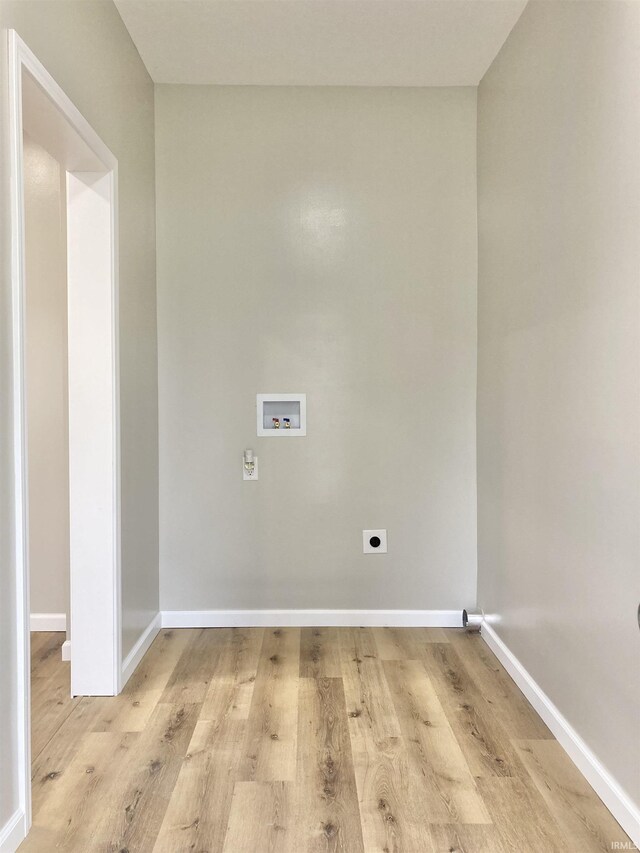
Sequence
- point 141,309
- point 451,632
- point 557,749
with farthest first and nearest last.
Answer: point 451,632
point 141,309
point 557,749

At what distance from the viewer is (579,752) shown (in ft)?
6.13

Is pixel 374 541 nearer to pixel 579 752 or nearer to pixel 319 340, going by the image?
pixel 319 340

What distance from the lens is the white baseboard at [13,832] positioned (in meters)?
1.48

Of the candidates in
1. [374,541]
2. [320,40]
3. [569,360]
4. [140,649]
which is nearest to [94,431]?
[140,649]

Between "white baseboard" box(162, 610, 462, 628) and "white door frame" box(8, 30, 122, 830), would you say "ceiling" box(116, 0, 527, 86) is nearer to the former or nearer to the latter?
"white door frame" box(8, 30, 122, 830)

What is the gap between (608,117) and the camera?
1709 mm

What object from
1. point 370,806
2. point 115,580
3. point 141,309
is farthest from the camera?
point 141,309

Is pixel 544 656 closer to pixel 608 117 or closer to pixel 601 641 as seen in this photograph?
pixel 601 641

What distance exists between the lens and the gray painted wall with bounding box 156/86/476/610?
9.87 feet

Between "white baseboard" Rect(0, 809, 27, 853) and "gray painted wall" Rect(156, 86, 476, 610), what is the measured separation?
1507mm

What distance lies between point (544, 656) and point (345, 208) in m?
2.17

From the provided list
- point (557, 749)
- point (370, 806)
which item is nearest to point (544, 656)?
point (557, 749)

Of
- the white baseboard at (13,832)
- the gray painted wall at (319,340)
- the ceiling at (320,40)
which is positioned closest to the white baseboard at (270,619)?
the gray painted wall at (319,340)

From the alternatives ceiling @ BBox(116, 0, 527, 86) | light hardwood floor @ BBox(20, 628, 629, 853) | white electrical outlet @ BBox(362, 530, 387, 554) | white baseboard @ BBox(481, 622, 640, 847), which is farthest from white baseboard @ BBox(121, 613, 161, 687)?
ceiling @ BBox(116, 0, 527, 86)
